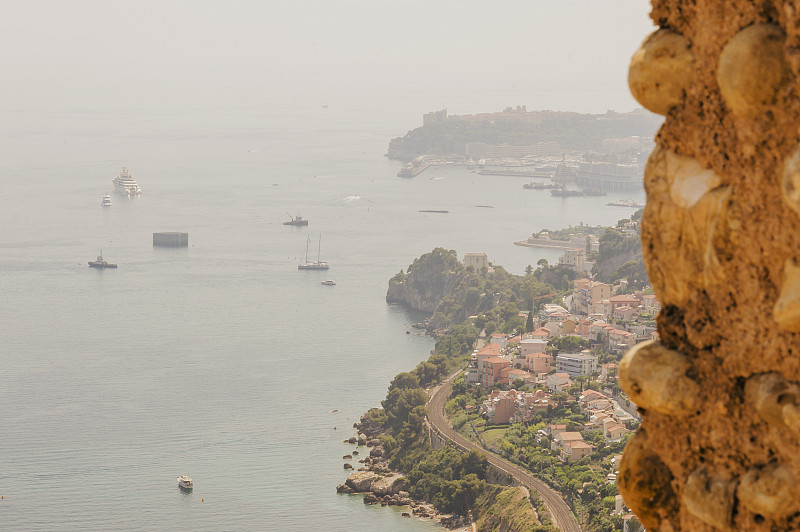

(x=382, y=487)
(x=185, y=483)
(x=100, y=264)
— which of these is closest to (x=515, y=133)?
(x=100, y=264)

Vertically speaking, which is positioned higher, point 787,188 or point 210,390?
point 787,188

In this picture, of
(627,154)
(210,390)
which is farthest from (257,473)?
(627,154)

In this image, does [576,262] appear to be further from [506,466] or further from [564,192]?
[564,192]

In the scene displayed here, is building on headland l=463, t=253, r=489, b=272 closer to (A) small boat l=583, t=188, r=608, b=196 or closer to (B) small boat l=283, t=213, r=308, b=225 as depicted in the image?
(B) small boat l=283, t=213, r=308, b=225

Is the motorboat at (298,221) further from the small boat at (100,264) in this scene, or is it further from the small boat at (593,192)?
the small boat at (593,192)

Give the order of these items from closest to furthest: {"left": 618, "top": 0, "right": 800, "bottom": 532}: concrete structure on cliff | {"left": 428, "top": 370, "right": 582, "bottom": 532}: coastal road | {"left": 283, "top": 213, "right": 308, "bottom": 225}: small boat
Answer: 1. {"left": 618, "top": 0, "right": 800, "bottom": 532}: concrete structure on cliff
2. {"left": 428, "top": 370, "right": 582, "bottom": 532}: coastal road
3. {"left": 283, "top": 213, "right": 308, "bottom": 225}: small boat

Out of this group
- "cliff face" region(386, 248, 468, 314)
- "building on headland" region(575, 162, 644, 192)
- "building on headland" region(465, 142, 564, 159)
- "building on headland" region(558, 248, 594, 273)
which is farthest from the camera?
"building on headland" region(465, 142, 564, 159)

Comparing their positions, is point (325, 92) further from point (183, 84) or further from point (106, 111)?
point (106, 111)

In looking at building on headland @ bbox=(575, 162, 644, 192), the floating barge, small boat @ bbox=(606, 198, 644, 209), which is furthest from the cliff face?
building on headland @ bbox=(575, 162, 644, 192)
